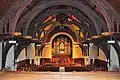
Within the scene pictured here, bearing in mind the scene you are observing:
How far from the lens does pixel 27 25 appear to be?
1881cm

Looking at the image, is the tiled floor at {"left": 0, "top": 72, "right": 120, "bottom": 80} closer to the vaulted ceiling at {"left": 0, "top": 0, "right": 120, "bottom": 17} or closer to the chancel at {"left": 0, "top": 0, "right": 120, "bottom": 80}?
the chancel at {"left": 0, "top": 0, "right": 120, "bottom": 80}

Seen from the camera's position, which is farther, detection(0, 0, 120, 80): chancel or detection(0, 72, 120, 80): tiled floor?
detection(0, 0, 120, 80): chancel

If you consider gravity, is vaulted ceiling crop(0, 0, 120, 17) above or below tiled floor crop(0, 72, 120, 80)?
above

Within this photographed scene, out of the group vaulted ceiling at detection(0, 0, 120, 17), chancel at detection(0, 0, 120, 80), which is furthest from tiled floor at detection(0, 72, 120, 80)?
vaulted ceiling at detection(0, 0, 120, 17)

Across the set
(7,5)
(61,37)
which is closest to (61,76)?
(7,5)

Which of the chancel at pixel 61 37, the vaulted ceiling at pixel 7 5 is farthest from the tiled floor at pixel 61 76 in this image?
the vaulted ceiling at pixel 7 5

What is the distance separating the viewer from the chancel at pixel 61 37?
1192 cm

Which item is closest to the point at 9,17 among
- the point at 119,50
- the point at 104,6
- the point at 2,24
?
the point at 2,24

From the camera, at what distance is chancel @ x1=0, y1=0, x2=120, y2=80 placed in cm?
1192

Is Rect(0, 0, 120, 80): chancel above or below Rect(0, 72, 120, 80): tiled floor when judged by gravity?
above

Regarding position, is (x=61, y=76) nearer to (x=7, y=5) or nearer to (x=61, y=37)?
(x=7, y=5)

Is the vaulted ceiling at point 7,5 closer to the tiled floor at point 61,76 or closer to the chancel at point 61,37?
the chancel at point 61,37

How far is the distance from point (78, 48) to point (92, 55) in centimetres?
727

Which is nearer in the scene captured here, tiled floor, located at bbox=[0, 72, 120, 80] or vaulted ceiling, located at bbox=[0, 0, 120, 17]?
tiled floor, located at bbox=[0, 72, 120, 80]
